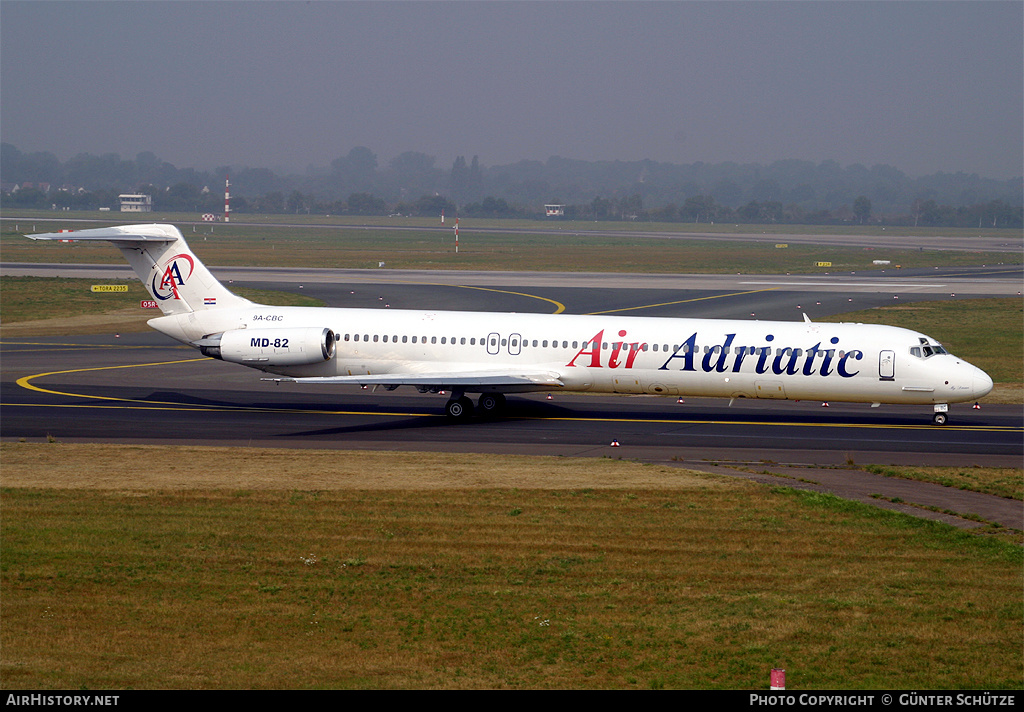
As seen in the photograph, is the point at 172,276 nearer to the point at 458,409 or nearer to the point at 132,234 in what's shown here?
the point at 132,234

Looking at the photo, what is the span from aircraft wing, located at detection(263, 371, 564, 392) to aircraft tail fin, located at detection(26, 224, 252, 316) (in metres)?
4.86

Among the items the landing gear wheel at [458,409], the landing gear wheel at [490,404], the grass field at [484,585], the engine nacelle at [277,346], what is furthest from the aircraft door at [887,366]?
the engine nacelle at [277,346]

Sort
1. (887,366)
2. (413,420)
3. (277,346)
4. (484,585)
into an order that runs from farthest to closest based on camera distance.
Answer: (277,346) < (413,420) < (887,366) < (484,585)

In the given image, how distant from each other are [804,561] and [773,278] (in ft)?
241

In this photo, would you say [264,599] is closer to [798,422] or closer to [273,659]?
[273,659]

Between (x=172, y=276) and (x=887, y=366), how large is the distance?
939 inches

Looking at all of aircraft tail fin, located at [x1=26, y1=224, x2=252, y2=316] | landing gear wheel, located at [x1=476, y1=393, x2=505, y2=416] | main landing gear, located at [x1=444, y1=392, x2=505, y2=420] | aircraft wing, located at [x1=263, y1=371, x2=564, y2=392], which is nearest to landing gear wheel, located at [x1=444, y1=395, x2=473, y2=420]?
main landing gear, located at [x1=444, y1=392, x2=505, y2=420]

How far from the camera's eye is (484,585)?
17312 mm

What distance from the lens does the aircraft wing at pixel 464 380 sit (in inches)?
1257

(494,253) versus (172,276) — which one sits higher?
(494,253)

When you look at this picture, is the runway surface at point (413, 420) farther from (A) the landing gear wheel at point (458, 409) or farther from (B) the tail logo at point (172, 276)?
(B) the tail logo at point (172, 276)

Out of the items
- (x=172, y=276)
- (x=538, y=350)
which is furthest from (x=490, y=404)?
(x=172, y=276)

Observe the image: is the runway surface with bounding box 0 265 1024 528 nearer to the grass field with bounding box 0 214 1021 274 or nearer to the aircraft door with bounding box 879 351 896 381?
the aircraft door with bounding box 879 351 896 381
